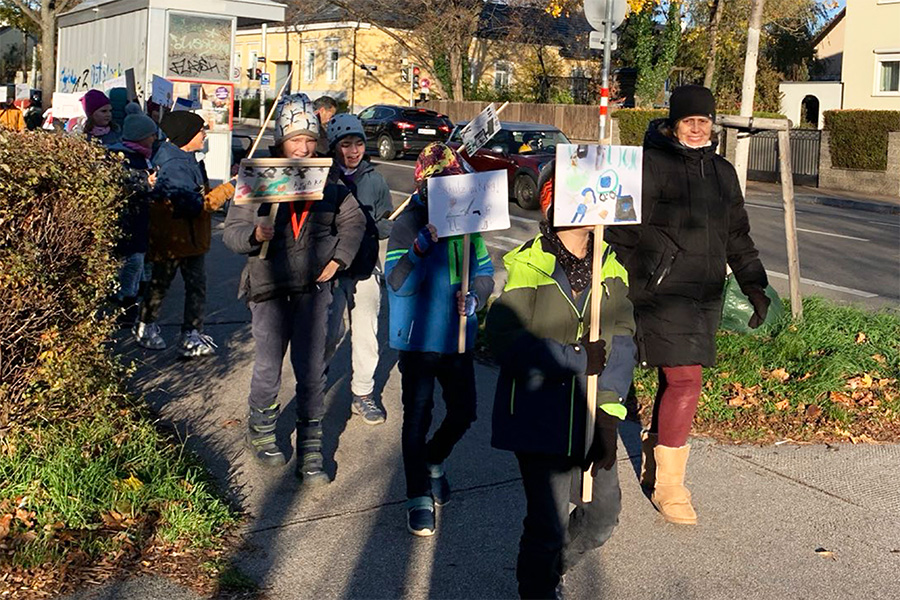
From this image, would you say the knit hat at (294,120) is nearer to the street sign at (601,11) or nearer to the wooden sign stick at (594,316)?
the wooden sign stick at (594,316)

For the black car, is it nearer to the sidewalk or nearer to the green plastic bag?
the green plastic bag

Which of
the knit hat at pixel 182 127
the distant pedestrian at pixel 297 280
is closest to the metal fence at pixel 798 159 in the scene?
the knit hat at pixel 182 127

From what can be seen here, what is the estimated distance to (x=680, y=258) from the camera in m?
5.14

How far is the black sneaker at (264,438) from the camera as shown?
5.73 meters

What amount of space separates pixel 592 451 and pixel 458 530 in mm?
1114

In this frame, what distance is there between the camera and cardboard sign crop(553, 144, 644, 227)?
412 centimetres

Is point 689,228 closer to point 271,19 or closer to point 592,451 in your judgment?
point 592,451

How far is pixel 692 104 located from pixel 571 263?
138 centimetres

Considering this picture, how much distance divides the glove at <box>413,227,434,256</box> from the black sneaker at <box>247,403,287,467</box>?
141 cm

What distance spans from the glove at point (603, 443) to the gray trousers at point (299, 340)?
180 centimetres

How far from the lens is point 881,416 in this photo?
275 inches

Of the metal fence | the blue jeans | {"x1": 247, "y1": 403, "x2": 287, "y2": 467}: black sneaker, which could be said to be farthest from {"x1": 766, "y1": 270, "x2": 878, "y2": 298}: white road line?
the metal fence

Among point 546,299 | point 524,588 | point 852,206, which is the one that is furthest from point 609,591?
point 852,206

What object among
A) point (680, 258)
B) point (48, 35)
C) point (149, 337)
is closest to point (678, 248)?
point (680, 258)
